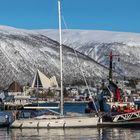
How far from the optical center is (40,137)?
43750mm

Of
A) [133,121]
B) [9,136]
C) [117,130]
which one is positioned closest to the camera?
[9,136]

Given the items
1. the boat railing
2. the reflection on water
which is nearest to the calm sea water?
the reflection on water

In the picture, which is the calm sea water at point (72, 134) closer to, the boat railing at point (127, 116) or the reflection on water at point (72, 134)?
the reflection on water at point (72, 134)

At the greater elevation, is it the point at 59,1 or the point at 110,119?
the point at 59,1

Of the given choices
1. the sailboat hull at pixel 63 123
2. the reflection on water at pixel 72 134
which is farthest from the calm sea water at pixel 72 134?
the sailboat hull at pixel 63 123

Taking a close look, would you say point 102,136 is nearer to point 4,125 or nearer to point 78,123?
point 78,123

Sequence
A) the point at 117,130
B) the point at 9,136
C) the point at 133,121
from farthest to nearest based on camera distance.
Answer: the point at 133,121 < the point at 117,130 < the point at 9,136

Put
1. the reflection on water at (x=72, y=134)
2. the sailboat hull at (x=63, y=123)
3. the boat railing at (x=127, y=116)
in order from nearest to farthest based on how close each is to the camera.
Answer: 1. the reflection on water at (x=72, y=134)
2. the sailboat hull at (x=63, y=123)
3. the boat railing at (x=127, y=116)

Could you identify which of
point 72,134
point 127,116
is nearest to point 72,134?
point 72,134

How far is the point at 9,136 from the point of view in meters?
45.2

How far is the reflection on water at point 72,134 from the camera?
141 feet

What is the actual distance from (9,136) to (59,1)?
13239 mm

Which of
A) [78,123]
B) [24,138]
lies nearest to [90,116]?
[78,123]

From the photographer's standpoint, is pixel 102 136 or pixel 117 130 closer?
pixel 102 136
